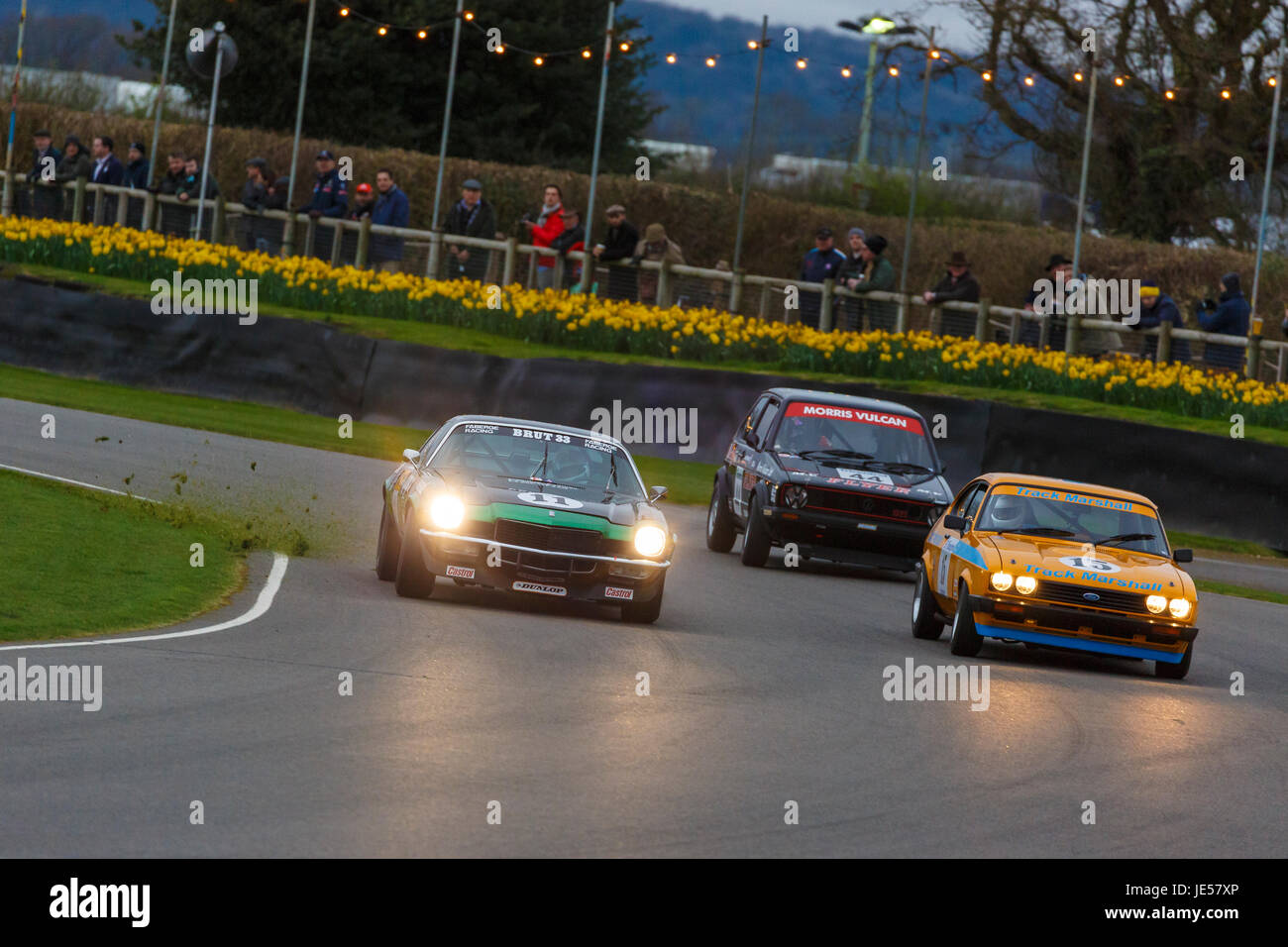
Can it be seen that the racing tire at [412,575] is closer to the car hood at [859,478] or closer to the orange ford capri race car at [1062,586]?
the orange ford capri race car at [1062,586]

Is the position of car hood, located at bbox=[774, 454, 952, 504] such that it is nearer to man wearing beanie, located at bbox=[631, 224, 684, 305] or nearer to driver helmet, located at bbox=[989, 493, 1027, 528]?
driver helmet, located at bbox=[989, 493, 1027, 528]

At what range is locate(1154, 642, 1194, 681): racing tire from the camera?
14039mm

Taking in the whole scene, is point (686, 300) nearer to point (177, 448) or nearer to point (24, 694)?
point (177, 448)

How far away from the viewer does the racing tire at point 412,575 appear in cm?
1426

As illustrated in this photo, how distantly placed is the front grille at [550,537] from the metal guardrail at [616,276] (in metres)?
15.2

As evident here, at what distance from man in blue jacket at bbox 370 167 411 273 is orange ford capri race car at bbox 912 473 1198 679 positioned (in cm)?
1978

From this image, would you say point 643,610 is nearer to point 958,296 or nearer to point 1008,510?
point 1008,510

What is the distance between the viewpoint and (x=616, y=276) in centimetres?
3180

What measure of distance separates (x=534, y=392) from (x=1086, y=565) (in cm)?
1341

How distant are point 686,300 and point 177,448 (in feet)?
36.9

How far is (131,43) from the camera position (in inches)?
2404

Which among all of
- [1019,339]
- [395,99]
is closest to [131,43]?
[395,99]

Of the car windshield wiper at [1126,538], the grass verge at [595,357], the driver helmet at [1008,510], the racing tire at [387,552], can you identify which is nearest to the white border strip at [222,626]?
the racing tire at [387,552]

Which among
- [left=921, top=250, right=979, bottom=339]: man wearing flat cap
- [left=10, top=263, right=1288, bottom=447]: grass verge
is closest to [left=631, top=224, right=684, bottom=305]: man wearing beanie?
[left=10, top=263, right=1288, bottom=447]: grass verge
